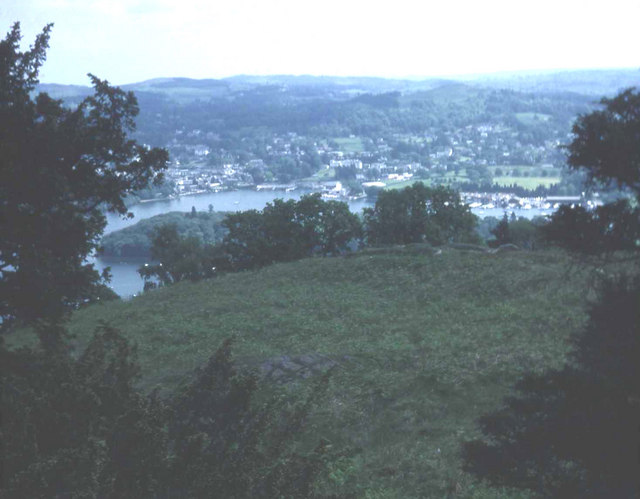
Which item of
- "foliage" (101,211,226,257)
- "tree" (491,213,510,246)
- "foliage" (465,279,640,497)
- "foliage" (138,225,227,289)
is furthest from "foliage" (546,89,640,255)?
"foliage" (101,211,226,257)

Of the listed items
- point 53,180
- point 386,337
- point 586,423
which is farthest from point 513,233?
point 586,423

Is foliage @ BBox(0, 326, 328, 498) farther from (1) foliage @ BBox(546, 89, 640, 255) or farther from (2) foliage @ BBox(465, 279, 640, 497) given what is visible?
(1) foliage @ BBox(546, 89, 640, 255)

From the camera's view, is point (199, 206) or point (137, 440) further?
point (199, 206)

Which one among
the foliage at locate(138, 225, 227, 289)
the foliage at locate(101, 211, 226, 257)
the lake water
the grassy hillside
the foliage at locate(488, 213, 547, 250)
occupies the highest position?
the grassy hillside

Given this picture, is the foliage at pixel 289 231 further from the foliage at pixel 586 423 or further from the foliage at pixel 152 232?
the foliage at pixel 586 423

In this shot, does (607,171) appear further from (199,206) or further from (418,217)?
(199,206)

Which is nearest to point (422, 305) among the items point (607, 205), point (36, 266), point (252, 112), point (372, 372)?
point (372, 372)

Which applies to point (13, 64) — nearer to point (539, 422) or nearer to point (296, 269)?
point (539, 422)
